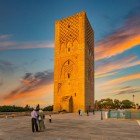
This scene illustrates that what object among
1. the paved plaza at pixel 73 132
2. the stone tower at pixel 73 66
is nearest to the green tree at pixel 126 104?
the stone tower at pixel 73 66

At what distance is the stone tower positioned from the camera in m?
55.4

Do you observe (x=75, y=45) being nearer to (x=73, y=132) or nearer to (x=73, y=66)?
(x=73, y=66)

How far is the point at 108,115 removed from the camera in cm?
3050

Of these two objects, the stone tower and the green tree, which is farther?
the green tree

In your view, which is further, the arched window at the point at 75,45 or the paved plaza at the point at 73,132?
the arched window at the point at 75,45

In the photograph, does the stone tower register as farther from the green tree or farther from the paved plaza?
the green tree

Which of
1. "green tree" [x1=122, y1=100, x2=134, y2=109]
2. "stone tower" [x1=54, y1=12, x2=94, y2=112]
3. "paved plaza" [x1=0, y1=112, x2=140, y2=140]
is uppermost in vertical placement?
"stone tower" [x1=54, y1=12, x2=94, y2=112]

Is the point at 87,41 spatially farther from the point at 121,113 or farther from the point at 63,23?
the point at 121,113

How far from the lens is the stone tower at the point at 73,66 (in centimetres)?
5538

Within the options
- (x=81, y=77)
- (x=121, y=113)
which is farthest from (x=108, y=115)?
(x=81, y=77)

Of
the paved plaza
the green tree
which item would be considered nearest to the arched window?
the paved plaza

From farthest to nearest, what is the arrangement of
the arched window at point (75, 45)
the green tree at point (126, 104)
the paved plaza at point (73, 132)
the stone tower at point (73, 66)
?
the green tree at point (126, 104) → the arched window at point (75, 45) → the stone tower at point (73, 66) → the paved plaza at point (73, 132)

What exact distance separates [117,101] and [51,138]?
108m

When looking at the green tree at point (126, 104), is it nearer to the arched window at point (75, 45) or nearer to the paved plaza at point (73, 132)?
the arched window at point (75, 45)
